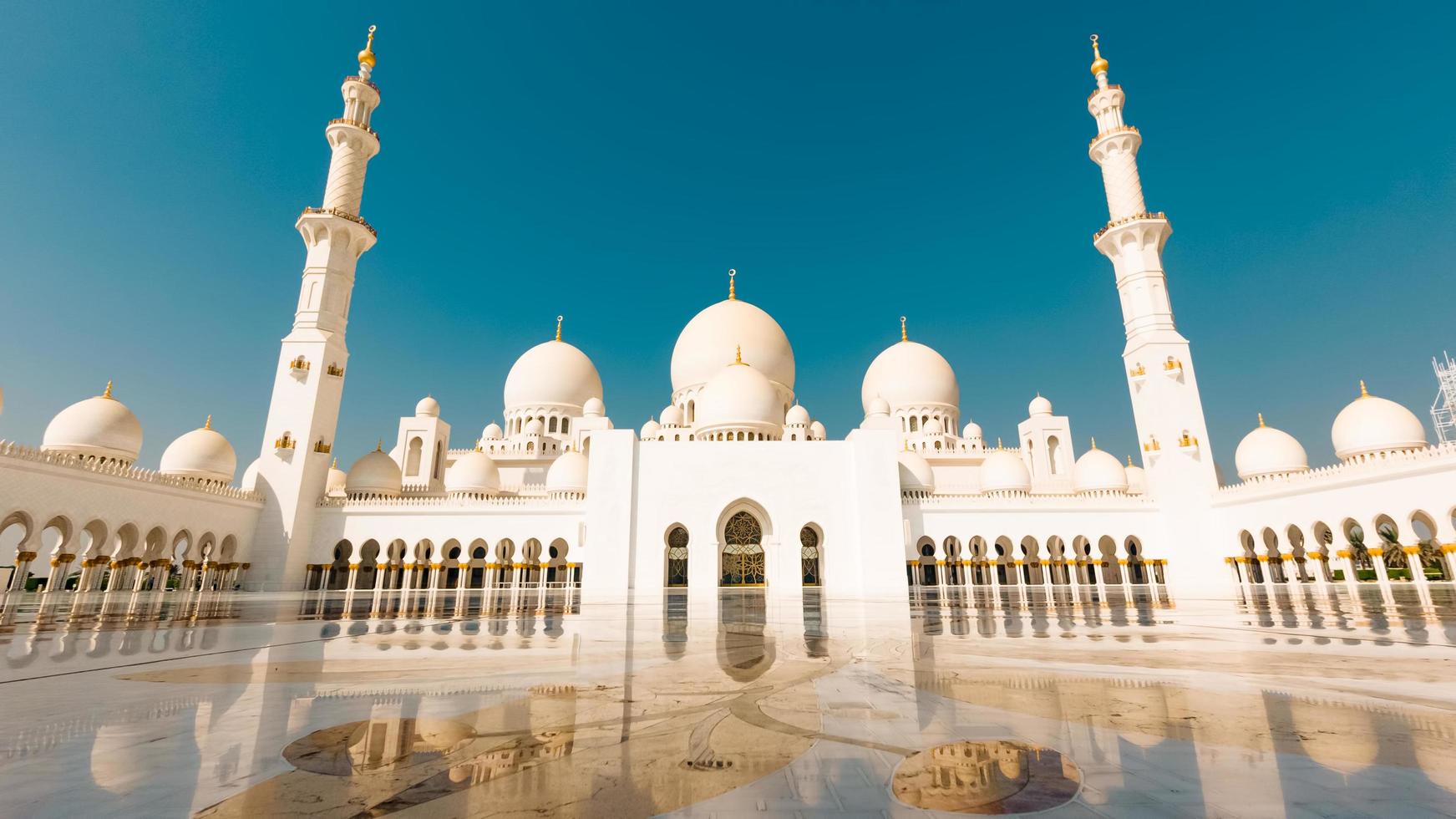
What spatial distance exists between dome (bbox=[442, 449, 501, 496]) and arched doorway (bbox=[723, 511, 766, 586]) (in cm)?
1122

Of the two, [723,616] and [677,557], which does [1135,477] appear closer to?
[677,557]

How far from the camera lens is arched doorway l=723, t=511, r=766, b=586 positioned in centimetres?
2092

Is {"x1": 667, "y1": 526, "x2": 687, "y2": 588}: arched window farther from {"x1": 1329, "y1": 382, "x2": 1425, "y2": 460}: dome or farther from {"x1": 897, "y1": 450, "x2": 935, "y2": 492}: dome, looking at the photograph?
{"x1": 1329, "y1": 382, "x2": 1425, "y2": 460}: dome

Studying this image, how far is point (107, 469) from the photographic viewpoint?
16.8 m

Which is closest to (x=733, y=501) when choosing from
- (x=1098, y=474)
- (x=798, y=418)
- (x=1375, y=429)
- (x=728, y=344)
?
(x=798, y=418)

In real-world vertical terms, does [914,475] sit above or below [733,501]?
above

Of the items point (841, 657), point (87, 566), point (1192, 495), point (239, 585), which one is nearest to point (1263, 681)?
point (841, 657)

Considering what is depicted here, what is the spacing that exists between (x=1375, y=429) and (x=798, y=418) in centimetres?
1871

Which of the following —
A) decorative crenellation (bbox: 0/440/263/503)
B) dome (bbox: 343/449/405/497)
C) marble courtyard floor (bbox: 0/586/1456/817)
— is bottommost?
marble courtyard floor (bbox: 0/586/1456/817)

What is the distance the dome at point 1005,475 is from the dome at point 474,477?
20.3 meters

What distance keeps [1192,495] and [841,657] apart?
74.1ft

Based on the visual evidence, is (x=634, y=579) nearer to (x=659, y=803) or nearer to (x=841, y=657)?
(x=841, y=657)

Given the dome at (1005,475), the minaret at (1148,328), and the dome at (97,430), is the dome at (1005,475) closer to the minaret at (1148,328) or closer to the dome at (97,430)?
the minaret at (1148,328)

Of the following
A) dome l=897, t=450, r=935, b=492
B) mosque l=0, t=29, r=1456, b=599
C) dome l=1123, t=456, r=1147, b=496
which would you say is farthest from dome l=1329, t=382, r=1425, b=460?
dome l=897, t=450, r=935, b=492
